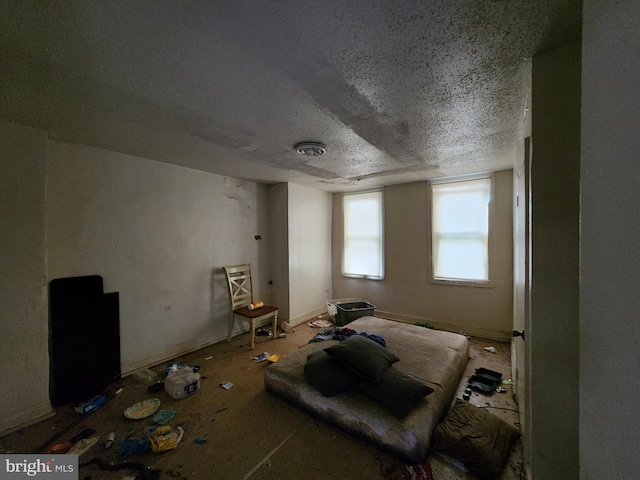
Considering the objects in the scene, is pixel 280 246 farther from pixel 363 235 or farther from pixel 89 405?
pixel 89 405

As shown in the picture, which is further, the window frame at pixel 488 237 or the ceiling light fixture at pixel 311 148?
the window frame at pixel 488 237

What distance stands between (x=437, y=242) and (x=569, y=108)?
114 inches

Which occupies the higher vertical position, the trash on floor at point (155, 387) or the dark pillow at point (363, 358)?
the dark pillow at point (363, 358)

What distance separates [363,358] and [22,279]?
109 inches

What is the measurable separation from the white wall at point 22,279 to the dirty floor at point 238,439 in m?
0.25

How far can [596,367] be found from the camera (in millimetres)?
545

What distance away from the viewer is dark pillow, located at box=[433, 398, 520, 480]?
1.48 meters

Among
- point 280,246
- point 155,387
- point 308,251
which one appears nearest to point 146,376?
point 155,387

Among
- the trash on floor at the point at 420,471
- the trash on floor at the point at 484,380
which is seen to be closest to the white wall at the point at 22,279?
the trash on floor at the point at 420,471

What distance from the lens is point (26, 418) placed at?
1.90 metres

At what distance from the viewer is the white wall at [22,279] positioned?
1836mm

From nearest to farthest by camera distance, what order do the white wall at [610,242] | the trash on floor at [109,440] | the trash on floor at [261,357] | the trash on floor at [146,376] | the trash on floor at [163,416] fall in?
the white wall at [610,242] → the trash on floor at [109,440] → the trash on floor at [163,416] → the trash on floor at [146,376] → the trash on floor at [261,357]

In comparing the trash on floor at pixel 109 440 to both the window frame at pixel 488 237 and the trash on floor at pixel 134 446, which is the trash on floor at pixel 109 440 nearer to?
the trash on floor at pixel 134 446

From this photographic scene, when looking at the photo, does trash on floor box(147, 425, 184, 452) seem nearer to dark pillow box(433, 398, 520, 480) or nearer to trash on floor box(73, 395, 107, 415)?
trash on floor box(73, 395, 107, 415)
